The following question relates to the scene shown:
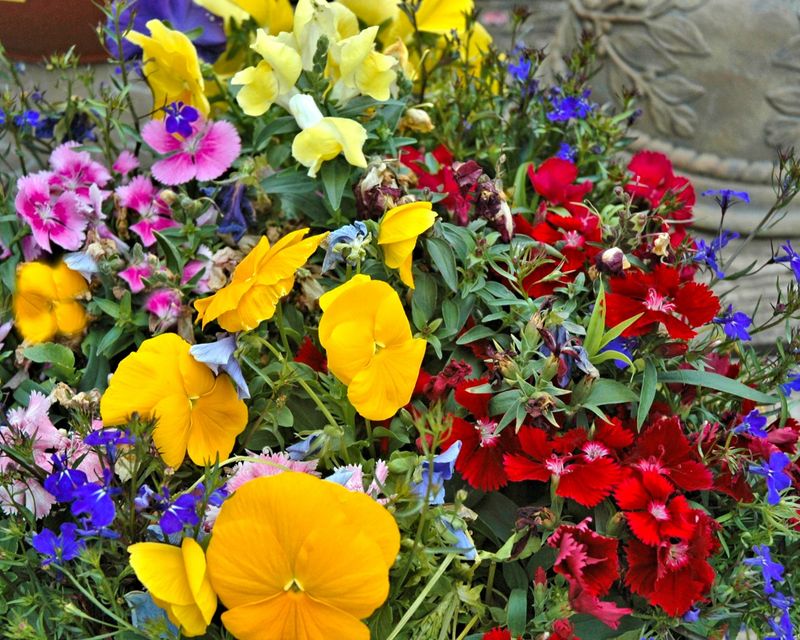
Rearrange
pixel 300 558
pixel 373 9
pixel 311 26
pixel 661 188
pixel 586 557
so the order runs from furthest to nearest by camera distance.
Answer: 1. pixel 373 9
2. pixel 661 188
3. pixel 311 26
4. pixel 586 557
5. pixel 300 558

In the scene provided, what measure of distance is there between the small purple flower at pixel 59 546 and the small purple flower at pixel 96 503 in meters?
0.02

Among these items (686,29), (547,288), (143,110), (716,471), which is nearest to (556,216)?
(547,288)

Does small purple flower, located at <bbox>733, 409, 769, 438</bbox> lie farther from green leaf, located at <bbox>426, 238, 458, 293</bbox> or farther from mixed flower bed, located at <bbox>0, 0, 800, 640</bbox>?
green leaf, located at <bbox>426, 238, 458, 293</bbox>

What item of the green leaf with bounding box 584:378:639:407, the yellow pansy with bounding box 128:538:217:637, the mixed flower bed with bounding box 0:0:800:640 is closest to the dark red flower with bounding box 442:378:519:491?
the mixed flower bed with bounding box 0:0:800:640

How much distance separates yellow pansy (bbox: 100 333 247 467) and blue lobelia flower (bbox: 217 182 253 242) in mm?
277

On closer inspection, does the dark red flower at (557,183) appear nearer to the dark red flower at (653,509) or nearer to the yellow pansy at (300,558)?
the dark red flower at (653,509)

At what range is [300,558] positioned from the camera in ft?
2.54

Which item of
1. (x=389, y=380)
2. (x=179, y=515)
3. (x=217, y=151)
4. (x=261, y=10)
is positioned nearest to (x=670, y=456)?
(x=389, y=380)

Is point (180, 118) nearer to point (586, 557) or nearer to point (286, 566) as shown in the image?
point (286, 566)

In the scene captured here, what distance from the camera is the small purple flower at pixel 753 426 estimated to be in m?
1.04

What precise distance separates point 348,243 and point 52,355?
1.41 feet

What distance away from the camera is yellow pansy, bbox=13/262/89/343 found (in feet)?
3.82

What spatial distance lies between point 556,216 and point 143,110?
0.87 metres

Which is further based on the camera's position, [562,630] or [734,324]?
[734,324]
